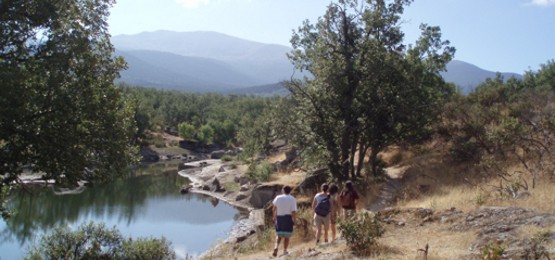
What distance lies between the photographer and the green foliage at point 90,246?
14.9 meters

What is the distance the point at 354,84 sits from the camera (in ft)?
79.9

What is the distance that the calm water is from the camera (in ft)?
102

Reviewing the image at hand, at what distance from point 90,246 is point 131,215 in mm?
25913

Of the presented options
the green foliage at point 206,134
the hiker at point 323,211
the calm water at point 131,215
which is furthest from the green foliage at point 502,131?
the green foliage at point 206,134

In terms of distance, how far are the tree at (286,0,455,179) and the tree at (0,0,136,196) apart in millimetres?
12142

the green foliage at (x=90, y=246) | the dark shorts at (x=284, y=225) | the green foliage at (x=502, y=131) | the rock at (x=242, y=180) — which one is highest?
the green foliage at (x=502, y=131)

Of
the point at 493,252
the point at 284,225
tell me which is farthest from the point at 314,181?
the point at 493,252

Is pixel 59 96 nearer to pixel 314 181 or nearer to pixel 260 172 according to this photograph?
pixel 314 181

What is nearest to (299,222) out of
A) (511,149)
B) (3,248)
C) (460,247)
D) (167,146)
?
(460,247)

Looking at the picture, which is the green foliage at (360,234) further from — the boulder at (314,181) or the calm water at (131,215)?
the calm water at (131,215)

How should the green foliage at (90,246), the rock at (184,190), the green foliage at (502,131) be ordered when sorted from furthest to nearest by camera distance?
the rock at (184,190)
the green foliage at (502,131)
the green foliage at (90,246)

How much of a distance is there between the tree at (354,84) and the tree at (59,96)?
12.1 m

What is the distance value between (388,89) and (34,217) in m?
29.2

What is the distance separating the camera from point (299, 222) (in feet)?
60.6
